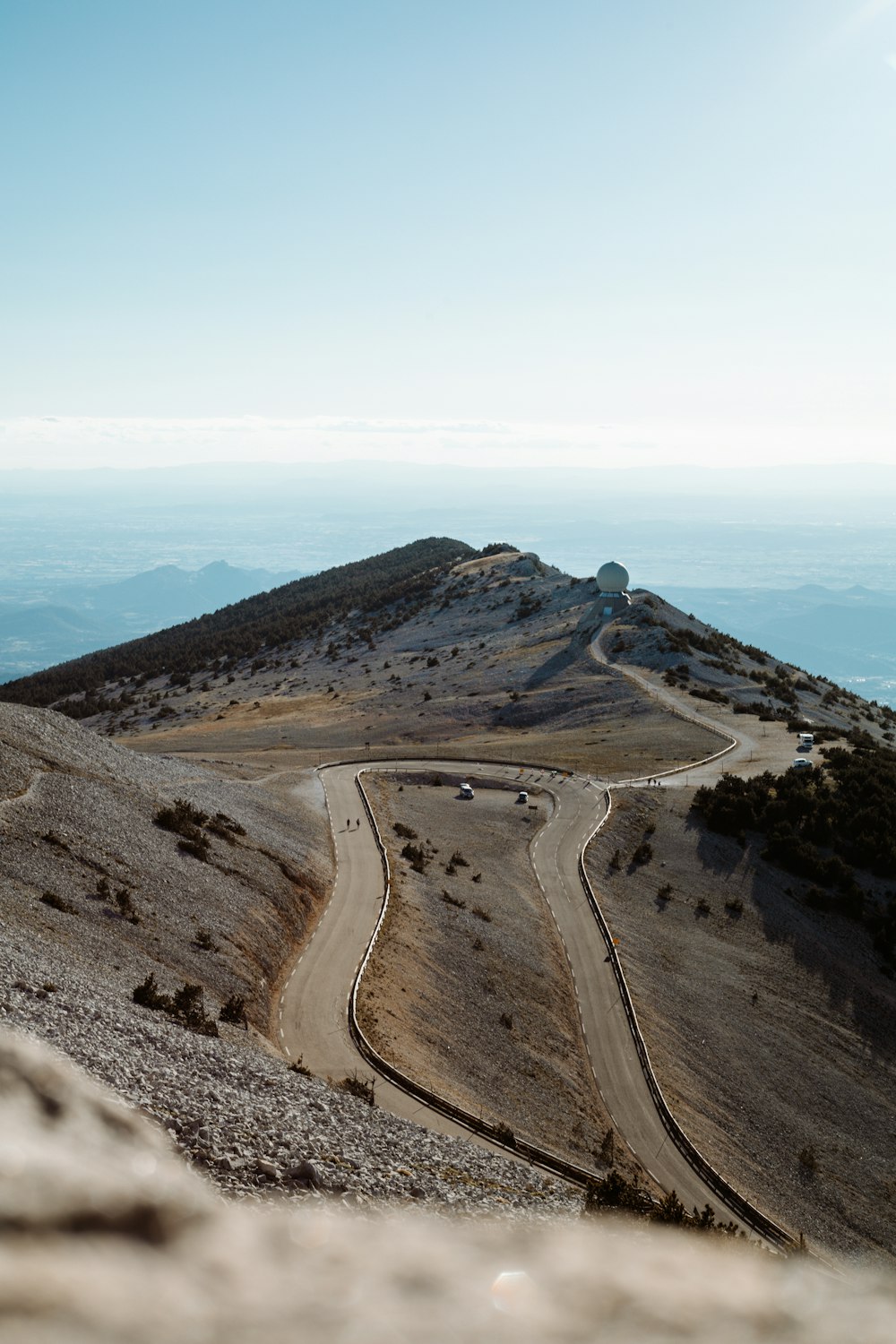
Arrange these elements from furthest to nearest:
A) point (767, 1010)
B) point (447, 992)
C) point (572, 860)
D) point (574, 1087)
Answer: point (572, 860)
point (767, 1010)
point (447, 992)
point (574, 1087)

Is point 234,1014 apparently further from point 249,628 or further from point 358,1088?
point 249,628

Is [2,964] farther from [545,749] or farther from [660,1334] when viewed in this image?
[545,749]

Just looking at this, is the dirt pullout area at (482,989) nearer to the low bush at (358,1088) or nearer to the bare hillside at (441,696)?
the low bush at (358,1088)

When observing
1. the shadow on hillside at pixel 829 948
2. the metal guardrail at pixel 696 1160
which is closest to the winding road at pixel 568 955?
the metal guardrail at pixel 696 1160

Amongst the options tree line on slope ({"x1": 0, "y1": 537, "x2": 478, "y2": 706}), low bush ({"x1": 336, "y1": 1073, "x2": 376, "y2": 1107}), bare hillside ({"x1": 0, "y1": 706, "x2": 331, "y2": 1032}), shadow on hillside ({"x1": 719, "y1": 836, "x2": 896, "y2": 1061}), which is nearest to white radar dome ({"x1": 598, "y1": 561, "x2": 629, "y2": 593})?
tree line on slope ({"x1": 0, "y1": 537, "x2": 478, "y2": 706})

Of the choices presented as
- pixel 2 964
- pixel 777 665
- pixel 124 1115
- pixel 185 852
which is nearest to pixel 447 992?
pixel 185 852

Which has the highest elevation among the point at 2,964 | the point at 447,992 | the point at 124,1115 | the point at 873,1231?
the point at 124,1115

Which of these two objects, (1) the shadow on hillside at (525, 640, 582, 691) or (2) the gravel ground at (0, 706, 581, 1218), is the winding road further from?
(1) the shadow on hillside at (525, 640, 582, 691)
